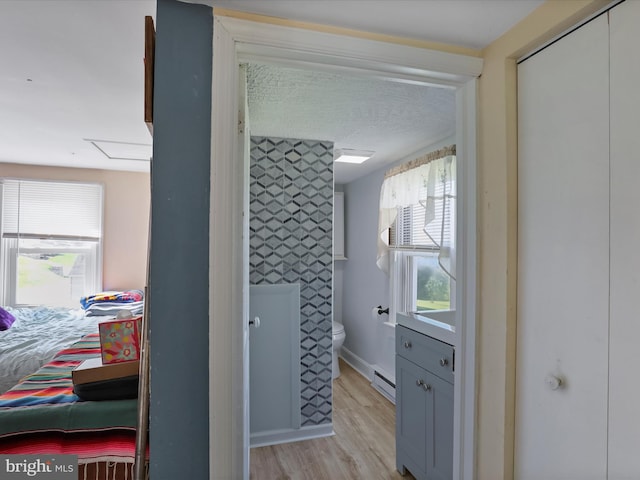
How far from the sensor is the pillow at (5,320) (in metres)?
2.80

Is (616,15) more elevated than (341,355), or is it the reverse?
(616,15)

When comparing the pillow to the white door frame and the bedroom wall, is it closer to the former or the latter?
the bedroom wall

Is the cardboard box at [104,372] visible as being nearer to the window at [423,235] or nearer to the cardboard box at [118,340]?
the cardboard box at [118,340]

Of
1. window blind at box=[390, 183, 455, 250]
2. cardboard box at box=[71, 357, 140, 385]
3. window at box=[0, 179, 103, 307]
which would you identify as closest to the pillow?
window at box=[0, 179, 103, 307]

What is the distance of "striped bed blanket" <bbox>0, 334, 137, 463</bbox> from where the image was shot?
4.24 feet

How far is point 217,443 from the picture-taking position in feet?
3.38

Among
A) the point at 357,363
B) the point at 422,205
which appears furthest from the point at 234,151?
the point at 357,363

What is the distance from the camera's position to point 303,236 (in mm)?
2529

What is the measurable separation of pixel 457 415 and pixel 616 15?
1388 mm

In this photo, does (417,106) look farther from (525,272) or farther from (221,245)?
(221,245)

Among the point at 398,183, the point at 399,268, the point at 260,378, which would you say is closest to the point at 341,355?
the point at 399,268

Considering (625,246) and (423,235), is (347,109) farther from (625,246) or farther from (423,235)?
(625,246)

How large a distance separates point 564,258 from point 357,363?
3.17 metres

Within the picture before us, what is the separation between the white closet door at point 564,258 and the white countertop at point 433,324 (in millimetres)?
490
